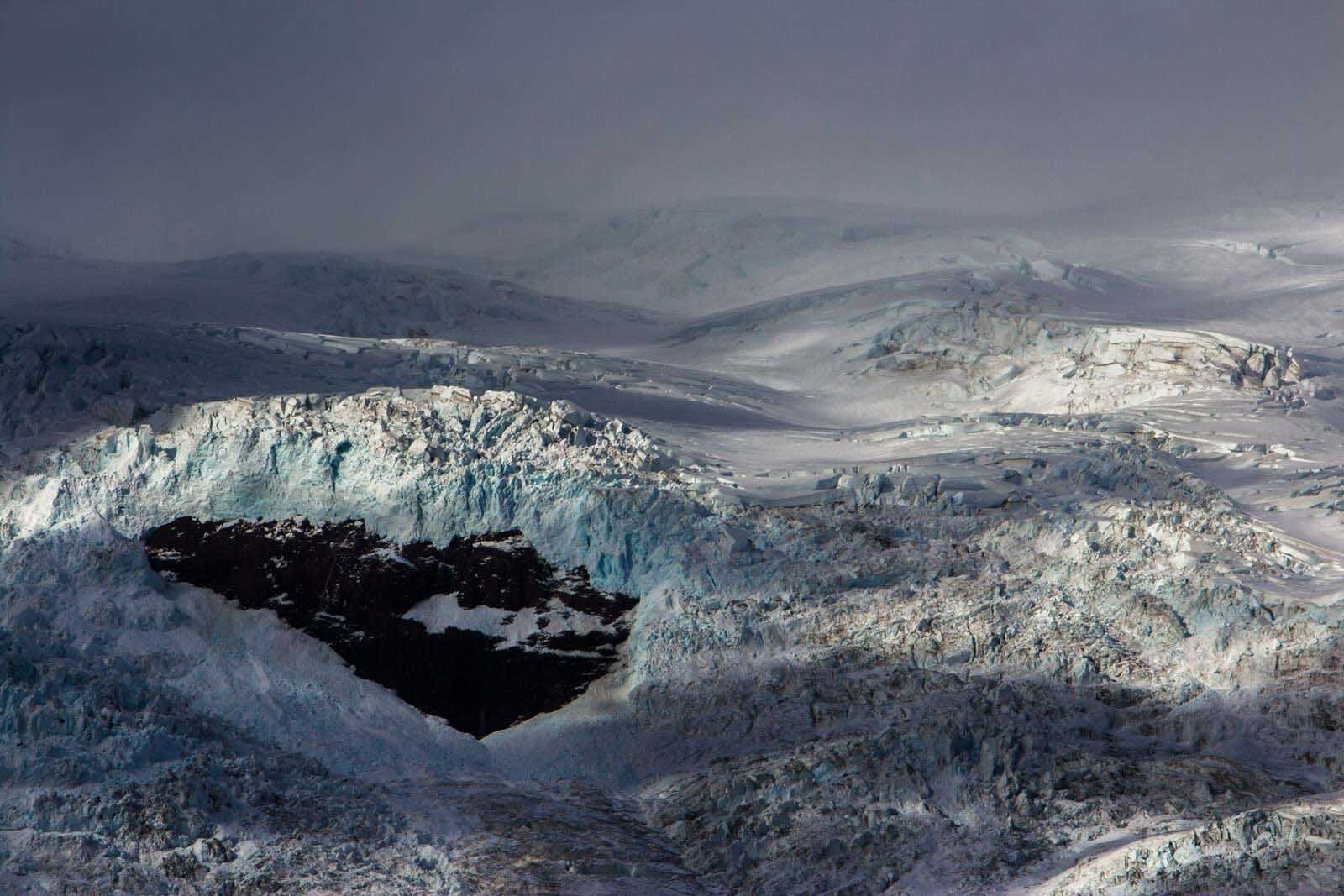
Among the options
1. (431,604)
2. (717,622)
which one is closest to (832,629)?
(717,622)

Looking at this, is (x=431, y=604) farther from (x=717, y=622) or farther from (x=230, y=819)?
(x=230, y=819)

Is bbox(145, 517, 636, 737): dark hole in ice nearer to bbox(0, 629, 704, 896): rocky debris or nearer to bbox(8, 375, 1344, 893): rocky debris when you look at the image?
bbox(8, 375, 1344, 893): rocky debris

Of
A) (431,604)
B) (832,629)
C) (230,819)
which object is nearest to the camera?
(230,819)

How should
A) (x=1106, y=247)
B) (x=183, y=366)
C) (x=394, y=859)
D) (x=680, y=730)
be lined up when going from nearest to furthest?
1. (x=394, y=859)
2. (x=680, y=730)
3. (x=183, y=366)
4. (x=1106, y=247)

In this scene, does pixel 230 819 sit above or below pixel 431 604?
below

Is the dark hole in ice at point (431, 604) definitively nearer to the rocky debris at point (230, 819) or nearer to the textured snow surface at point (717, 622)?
the textured snow surface at point (717, 622)

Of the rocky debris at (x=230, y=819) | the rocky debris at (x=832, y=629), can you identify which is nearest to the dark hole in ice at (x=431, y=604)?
the rocky debris at (x=832, y=629)

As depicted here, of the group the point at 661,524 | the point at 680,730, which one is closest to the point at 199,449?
the point at 661,524

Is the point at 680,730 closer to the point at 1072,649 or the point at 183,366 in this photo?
the point at 1072,649
